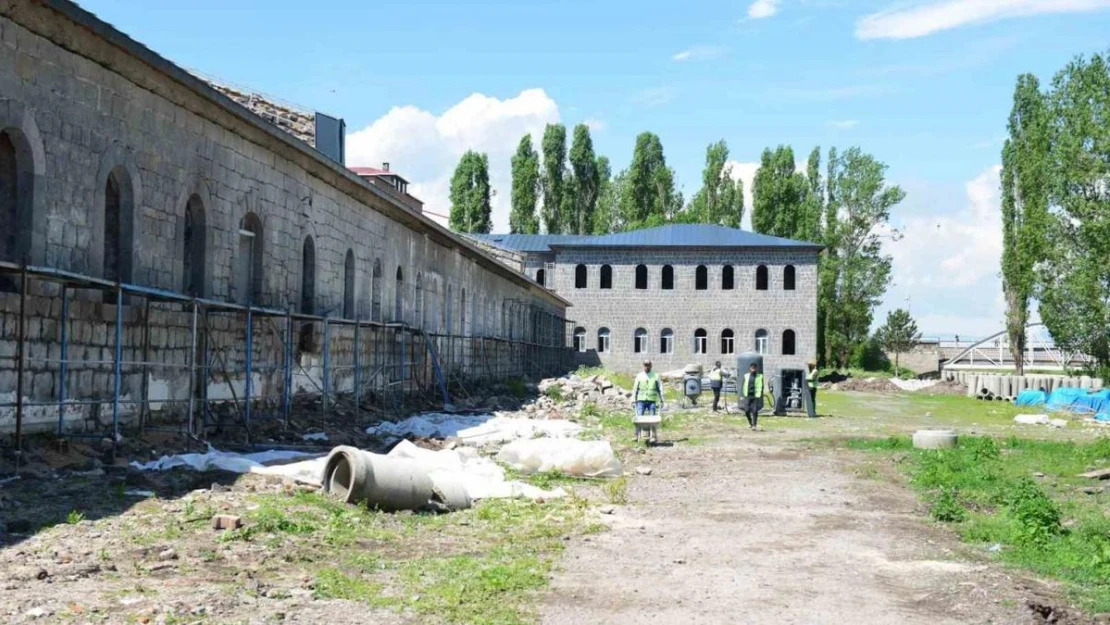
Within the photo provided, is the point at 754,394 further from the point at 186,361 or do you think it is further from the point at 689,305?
the point at 689,305

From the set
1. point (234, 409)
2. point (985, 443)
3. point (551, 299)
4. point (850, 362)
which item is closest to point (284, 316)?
point (234, 409)

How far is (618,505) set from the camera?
12.0 metres

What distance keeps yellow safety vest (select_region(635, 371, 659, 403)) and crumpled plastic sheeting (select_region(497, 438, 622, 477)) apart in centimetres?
525

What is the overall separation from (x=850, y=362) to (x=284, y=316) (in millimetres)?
55164

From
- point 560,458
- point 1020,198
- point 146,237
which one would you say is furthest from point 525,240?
point 146,237

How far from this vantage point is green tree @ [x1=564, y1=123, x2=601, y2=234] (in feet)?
233

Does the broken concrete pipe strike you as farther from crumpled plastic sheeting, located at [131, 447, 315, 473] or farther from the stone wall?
the stone wall

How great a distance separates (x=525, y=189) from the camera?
71.2 m

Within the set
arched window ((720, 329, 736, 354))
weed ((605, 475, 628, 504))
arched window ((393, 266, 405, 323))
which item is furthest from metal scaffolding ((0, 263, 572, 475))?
arched window ((720, 329, 736, 354))

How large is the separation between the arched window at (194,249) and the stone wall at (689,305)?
46863 millimetres

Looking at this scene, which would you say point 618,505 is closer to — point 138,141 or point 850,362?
point 138,141

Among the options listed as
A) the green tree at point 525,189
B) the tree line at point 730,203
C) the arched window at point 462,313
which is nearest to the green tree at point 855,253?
the tree line at point 730,203

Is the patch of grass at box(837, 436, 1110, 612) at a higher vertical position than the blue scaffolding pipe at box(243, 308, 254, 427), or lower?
lower

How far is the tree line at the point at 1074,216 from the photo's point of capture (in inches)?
1587
